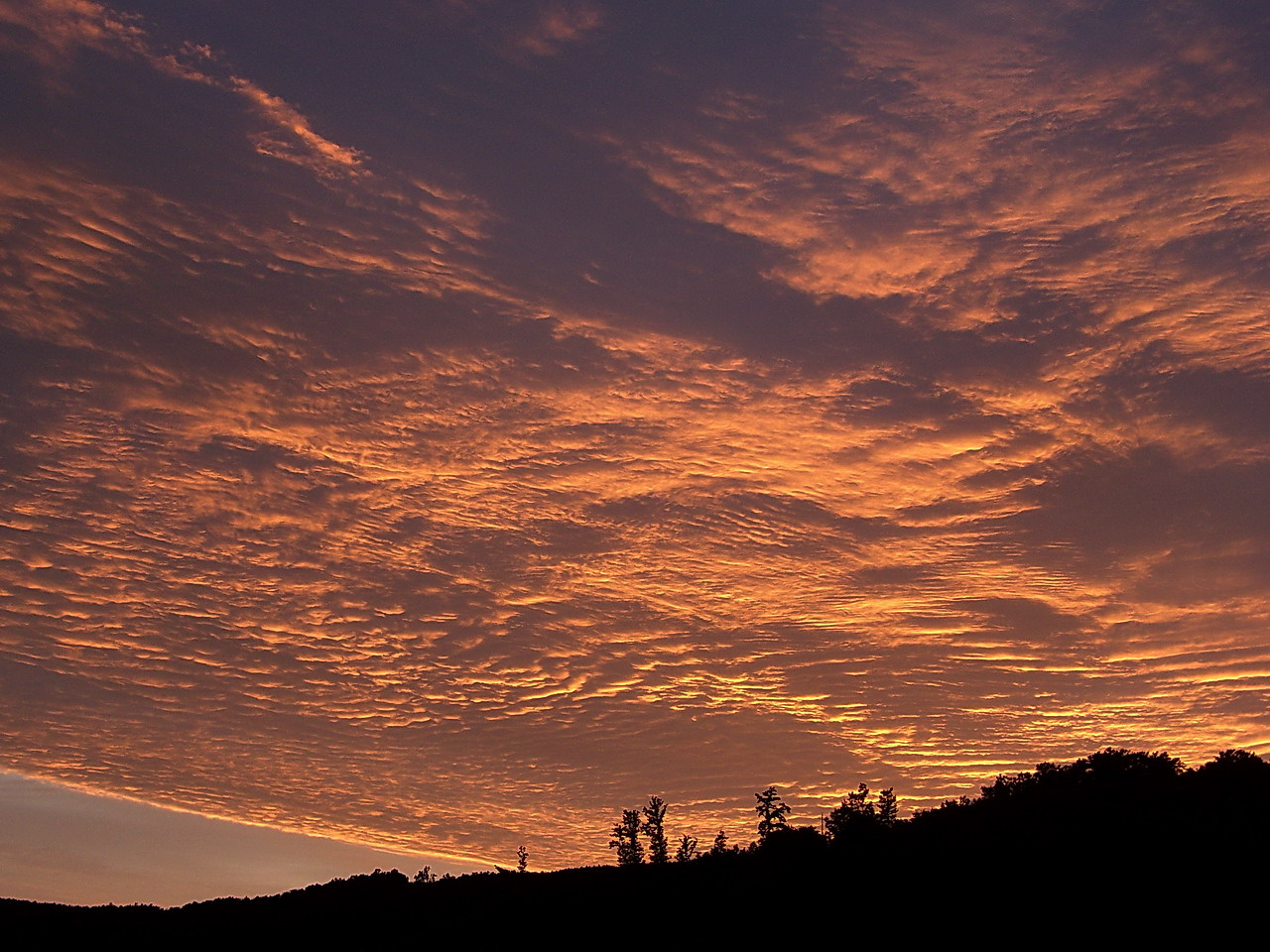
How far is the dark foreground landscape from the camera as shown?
92.6 feet

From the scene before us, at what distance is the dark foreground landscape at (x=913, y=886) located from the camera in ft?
92.6

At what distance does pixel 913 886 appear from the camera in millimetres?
32875

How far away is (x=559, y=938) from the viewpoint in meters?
36.4

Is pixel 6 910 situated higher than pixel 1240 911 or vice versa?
pixel 6 910

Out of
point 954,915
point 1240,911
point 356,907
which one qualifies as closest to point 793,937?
point 954,915

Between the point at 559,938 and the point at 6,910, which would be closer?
the point at 559,938

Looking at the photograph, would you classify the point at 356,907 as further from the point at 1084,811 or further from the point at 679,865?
the point at 1084,811

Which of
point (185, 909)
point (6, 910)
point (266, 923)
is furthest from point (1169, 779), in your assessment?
point (6, 910)

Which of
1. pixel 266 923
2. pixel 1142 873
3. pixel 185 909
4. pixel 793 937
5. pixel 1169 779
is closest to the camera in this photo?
pixel 1142 873

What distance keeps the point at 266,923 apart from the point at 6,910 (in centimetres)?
1696

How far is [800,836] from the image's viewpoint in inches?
1657

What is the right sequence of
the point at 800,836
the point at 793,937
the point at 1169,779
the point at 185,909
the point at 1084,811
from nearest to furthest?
the point at 793,937 → the point at 1084,811 → the point at 1169,779 → the point at 800,836 → the point at 185,909

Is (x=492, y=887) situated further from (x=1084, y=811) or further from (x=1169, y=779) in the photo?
(x=1169, y=779)

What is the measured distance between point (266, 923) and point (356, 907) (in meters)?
3.72
